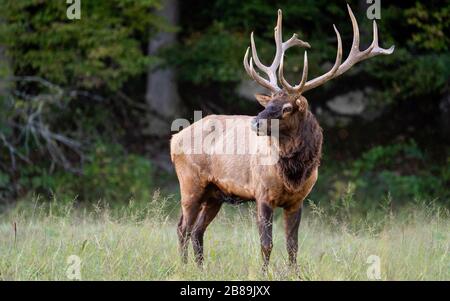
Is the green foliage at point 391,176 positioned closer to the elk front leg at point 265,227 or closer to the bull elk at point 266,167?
the bull elk at point 266,167

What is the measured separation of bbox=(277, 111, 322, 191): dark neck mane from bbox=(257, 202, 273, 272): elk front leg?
24 centimetres

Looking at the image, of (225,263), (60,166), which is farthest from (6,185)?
(225,263)

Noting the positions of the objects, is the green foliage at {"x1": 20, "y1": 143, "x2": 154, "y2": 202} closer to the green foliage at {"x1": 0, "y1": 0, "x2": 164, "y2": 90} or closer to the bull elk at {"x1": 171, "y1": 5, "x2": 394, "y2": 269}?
the green foliage at {"x1": 0, "y1": 0, "x2": 164, "y2": 90}

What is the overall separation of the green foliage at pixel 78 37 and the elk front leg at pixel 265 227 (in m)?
7.20

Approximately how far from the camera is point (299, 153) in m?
7.01

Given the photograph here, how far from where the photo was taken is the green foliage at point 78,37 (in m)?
13.9

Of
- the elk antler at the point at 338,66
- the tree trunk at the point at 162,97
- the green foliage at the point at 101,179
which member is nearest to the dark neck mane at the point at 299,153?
the elk antler at the point at 338,66

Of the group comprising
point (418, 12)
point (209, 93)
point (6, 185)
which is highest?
point (418, 12)

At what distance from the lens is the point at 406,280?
6.34 m

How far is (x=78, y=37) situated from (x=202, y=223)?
691cm

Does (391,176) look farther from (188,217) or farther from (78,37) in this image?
(188,217)

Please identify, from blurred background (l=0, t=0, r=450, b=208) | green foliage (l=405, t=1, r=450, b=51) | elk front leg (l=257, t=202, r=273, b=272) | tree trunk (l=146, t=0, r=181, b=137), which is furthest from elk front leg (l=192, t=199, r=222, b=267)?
tree trunk (l=146, t=0, r=181, b=137)

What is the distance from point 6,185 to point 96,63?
2315 mm

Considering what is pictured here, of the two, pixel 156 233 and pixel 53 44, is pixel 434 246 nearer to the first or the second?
pixel 156 233
